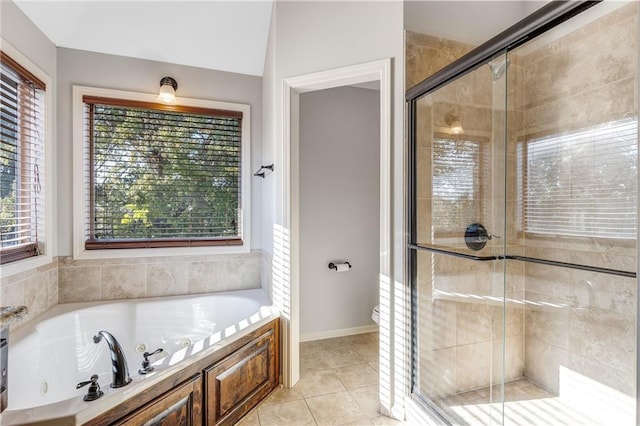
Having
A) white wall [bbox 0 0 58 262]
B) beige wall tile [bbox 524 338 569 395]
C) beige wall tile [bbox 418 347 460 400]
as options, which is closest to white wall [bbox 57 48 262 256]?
white wall [bbox 0 0 58 262]

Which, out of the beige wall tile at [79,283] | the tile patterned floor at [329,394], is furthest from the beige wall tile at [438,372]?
the beige wall tile at [79,283]

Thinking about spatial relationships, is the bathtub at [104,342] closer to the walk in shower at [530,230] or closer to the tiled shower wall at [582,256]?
the walk in shower at [530,230]

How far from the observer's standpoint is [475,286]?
6.58 ft

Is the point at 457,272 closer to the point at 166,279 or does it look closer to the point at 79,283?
the point at 166,279

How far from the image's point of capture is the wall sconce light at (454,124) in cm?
196

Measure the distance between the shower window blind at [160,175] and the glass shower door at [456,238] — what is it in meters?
1.65

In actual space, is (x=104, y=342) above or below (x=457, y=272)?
below

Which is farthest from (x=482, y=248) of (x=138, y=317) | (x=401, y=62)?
(x=138, y=317)

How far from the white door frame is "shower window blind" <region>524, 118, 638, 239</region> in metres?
1.03

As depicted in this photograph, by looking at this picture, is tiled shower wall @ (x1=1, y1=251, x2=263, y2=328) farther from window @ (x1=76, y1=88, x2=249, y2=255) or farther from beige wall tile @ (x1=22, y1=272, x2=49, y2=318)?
window @ (x1=76, y1=88, x2=249, y2=255)

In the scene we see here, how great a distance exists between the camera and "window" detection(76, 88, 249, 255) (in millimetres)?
2504

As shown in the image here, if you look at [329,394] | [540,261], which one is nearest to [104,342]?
[329,394]

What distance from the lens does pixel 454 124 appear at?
1981 millimetres

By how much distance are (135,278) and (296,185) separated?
1.55m
